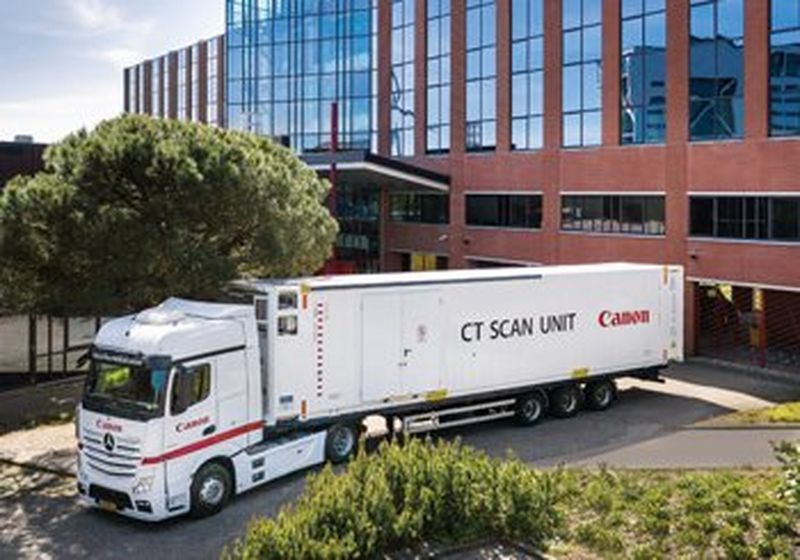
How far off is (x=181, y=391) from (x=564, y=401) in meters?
9.73

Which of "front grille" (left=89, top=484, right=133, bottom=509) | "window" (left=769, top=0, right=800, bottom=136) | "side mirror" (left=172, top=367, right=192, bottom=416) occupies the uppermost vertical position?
"window" (left=769, top=0, right=800, bottom=136)

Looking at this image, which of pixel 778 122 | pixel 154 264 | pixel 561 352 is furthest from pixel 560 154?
pixel 154 264

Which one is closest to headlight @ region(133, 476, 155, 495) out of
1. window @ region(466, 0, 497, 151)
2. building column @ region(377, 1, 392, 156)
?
window @ region(466, 0, 497, 151)

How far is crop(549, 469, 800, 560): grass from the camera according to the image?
10.5 m

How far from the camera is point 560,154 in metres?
35.3

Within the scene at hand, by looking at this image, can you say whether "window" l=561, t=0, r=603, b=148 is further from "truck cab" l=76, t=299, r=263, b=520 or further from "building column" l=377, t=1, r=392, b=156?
"truck cab" l=76, t=299, r=263, b=520

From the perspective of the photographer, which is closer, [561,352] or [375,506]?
[375,506]

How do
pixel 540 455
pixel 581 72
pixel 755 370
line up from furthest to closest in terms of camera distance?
pixel 581 72 < pixel 755 370 < pixel 540 455

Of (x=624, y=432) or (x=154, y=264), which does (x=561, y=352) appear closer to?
(x=624, y=432)

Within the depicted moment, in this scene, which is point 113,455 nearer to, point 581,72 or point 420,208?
point 581,72

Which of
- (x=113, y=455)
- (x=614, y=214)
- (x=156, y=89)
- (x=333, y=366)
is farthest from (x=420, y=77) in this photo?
(x=156, y=89)

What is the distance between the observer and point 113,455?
14727mm

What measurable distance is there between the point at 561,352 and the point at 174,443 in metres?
9.54

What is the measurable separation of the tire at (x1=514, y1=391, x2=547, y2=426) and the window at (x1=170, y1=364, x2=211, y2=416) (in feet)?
25.5
